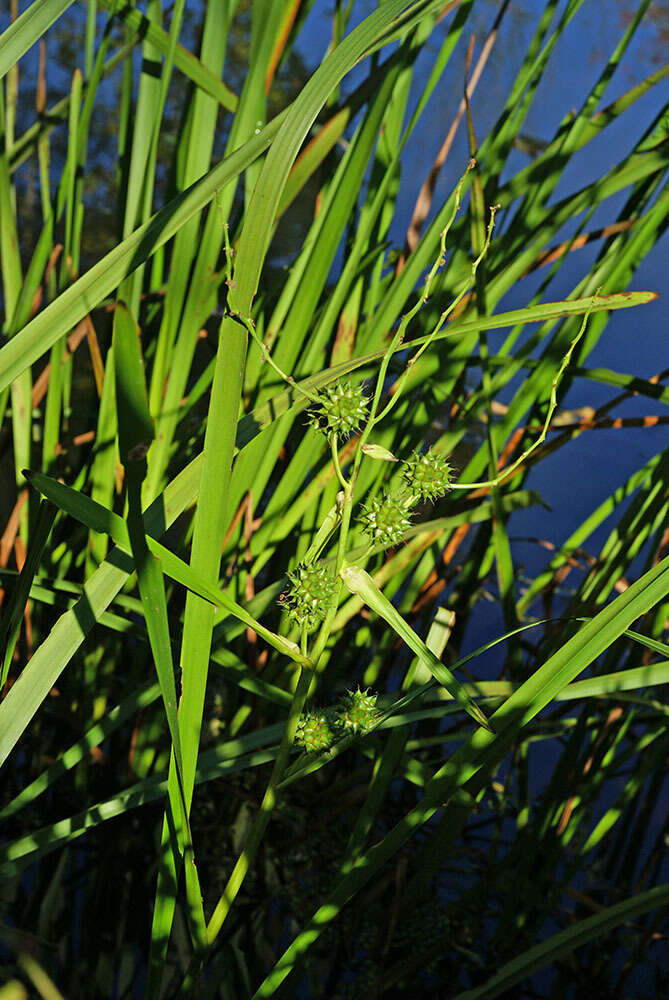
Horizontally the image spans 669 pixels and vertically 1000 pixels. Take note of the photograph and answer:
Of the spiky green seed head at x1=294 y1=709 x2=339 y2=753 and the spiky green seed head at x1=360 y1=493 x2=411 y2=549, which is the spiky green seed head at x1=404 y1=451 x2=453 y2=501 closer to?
the spiky green seed head at x1=360 y1=493 x2=411 y2=549

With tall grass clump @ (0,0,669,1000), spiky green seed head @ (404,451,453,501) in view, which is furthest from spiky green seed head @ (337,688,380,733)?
spiky green seed head @ (404,451,453,501)

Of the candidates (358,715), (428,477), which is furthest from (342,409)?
(358,715)

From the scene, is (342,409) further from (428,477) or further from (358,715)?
(358,715)

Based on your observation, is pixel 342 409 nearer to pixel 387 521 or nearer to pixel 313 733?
pixel 387 521

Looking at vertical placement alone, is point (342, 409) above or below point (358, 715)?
above

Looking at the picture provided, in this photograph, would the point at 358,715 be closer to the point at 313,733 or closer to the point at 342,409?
the point at 313,733

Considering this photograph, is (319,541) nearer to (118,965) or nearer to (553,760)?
(118,965)

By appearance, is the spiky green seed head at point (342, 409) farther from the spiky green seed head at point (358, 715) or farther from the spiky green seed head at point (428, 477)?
the spiky green seed head at point (358, 715)

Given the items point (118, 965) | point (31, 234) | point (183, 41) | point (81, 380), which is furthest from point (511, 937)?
point (183, 41)

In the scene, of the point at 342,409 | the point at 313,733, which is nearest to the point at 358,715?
the point at 313,733
